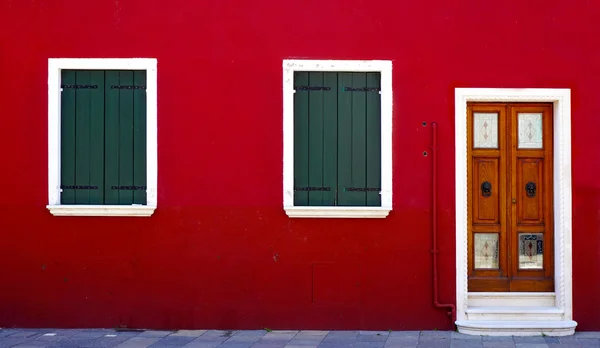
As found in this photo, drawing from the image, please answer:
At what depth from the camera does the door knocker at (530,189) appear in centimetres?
870

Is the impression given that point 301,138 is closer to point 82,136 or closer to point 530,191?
point 82,136

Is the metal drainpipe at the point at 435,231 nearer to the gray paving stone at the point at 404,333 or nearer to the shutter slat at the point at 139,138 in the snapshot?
the gray paving stone at the point at 404,333

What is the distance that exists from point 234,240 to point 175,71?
188cm

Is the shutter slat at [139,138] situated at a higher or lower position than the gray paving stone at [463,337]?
higher

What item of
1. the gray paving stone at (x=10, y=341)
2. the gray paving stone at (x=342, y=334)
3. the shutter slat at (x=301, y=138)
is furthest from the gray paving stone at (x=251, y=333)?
the gray paving stone at (x=10, y=341)

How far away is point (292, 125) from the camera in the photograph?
336 inches

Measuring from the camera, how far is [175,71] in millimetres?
8609

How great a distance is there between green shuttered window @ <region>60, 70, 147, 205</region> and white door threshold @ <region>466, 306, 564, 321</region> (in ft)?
12.0

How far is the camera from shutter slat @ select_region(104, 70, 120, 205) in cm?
869

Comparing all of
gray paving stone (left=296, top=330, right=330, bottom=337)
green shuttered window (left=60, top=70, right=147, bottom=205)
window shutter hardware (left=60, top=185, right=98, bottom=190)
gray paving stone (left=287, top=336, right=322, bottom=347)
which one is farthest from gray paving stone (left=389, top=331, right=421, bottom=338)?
window shutter hardware (left=60, top=185, right=98, bottom=190)

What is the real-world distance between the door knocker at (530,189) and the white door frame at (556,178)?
238mm

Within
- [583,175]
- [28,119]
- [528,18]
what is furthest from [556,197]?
[28,119]

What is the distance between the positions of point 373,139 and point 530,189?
1748mm

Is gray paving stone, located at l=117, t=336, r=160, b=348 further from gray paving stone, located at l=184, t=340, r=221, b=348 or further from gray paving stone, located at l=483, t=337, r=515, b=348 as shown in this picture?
gray paving stone, located at l=483, t=337, r=515, b=348
